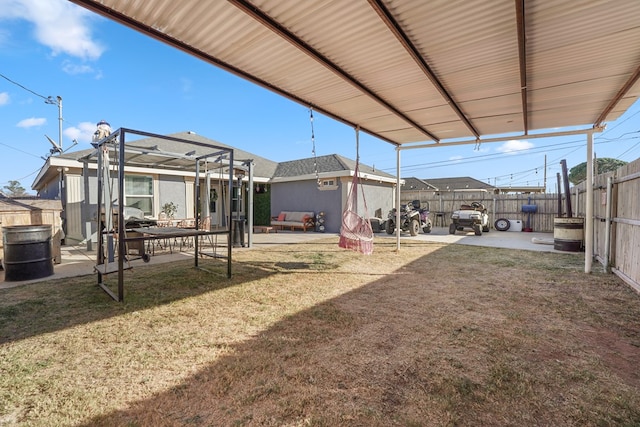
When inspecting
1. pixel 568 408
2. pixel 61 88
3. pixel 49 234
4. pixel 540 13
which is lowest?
pixel 568 408

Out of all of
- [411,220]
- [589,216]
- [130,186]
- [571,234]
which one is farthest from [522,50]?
[130,186]

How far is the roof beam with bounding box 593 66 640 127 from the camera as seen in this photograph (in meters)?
3.44

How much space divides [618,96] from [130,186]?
11.4 meters

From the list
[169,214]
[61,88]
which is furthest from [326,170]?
[61,88]

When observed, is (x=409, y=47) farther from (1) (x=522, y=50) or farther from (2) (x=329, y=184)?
(2) (x=329, y=184)

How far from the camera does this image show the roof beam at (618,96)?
3.44 m

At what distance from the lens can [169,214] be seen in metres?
9.93

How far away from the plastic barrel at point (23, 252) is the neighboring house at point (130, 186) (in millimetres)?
2479

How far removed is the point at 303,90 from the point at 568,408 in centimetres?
406

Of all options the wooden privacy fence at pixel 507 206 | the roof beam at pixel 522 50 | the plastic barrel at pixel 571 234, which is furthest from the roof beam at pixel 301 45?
the wooden privacy fence at pixel 507 206

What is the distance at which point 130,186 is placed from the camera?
30.0ft

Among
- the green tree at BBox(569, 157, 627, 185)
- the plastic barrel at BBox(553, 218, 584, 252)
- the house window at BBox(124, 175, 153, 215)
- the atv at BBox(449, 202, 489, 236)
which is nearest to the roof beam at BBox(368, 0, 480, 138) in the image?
the plastic barrel at BBox(553, 218, 584, 252)

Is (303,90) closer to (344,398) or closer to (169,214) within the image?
(344,398)

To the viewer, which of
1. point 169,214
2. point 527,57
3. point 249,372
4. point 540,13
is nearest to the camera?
point 249,372
